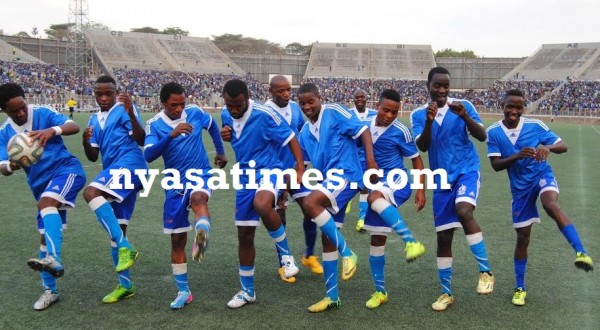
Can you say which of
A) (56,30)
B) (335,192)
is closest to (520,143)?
(335,192)

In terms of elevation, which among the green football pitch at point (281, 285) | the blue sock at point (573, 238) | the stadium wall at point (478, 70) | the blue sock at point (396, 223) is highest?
the stadium wall at point (478, 70)

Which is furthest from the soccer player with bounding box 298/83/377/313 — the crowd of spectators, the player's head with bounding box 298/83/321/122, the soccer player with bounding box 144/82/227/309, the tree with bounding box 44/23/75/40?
the tree with bounding box 44/23/75/40

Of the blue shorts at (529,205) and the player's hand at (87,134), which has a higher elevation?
the player's hand at (87,134)

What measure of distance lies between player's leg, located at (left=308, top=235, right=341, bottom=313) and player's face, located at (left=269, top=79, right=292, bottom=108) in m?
2.21

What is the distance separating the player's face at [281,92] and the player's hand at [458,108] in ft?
7.12

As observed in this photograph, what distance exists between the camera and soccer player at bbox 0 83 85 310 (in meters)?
5.33

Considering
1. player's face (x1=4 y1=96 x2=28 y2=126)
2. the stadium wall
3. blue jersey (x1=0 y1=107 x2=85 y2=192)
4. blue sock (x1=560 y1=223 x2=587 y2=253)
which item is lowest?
blue sock (x1=560 y1=223 x2=587 y2=253)

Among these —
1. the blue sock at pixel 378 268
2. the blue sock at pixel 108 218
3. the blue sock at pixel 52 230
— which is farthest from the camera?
the blue sock at pixel 378 268

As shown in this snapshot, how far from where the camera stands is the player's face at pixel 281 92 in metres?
6.87

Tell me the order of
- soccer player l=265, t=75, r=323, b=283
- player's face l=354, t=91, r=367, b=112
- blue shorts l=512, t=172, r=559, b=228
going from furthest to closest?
player's face l=354, t=91, r=367, b=112 < soccer player l=265, t=75, r=323, b=283 < blue shorts l=512, t=172, r=559, b=228

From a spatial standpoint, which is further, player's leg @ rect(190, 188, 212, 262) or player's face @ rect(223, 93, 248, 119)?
player's face @ rect(223, 93, 248, 119)

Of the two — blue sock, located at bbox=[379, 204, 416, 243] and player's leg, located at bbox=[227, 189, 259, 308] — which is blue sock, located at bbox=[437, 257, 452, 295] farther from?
player's leg, located at bbox=[227, 189, 259, 308]

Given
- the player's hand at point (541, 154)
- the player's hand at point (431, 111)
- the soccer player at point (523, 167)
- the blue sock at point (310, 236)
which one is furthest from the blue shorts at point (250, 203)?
the player's hand at point (541, 154)

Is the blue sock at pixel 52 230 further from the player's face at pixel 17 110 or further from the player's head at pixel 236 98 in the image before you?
the player's head at pixel 236 98
